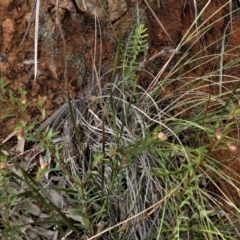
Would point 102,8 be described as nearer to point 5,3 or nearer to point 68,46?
point 68,46

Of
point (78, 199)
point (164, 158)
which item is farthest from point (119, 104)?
point (78, 199)

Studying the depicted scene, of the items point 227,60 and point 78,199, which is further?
point 227,60

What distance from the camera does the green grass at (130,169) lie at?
161 centimetres

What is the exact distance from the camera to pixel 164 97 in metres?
1.88

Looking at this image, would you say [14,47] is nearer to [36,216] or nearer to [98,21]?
[98,21]

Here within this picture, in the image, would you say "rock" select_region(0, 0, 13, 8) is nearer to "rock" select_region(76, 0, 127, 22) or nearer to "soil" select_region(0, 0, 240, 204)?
"soil" select_region(0, 0, 240, 204)

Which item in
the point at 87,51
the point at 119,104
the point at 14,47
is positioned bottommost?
the point at 119,104

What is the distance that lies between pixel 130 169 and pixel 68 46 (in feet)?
1.54

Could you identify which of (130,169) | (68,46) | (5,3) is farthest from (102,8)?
(130,169)

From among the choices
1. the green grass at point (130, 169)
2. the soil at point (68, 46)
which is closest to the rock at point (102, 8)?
the soil at point (68, 46)

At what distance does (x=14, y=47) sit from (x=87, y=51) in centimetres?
24

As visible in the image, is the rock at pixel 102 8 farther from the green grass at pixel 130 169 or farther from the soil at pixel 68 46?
the green grass at pixel 130 169

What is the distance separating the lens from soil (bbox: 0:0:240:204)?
6.16ft

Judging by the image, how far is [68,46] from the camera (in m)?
1.94
